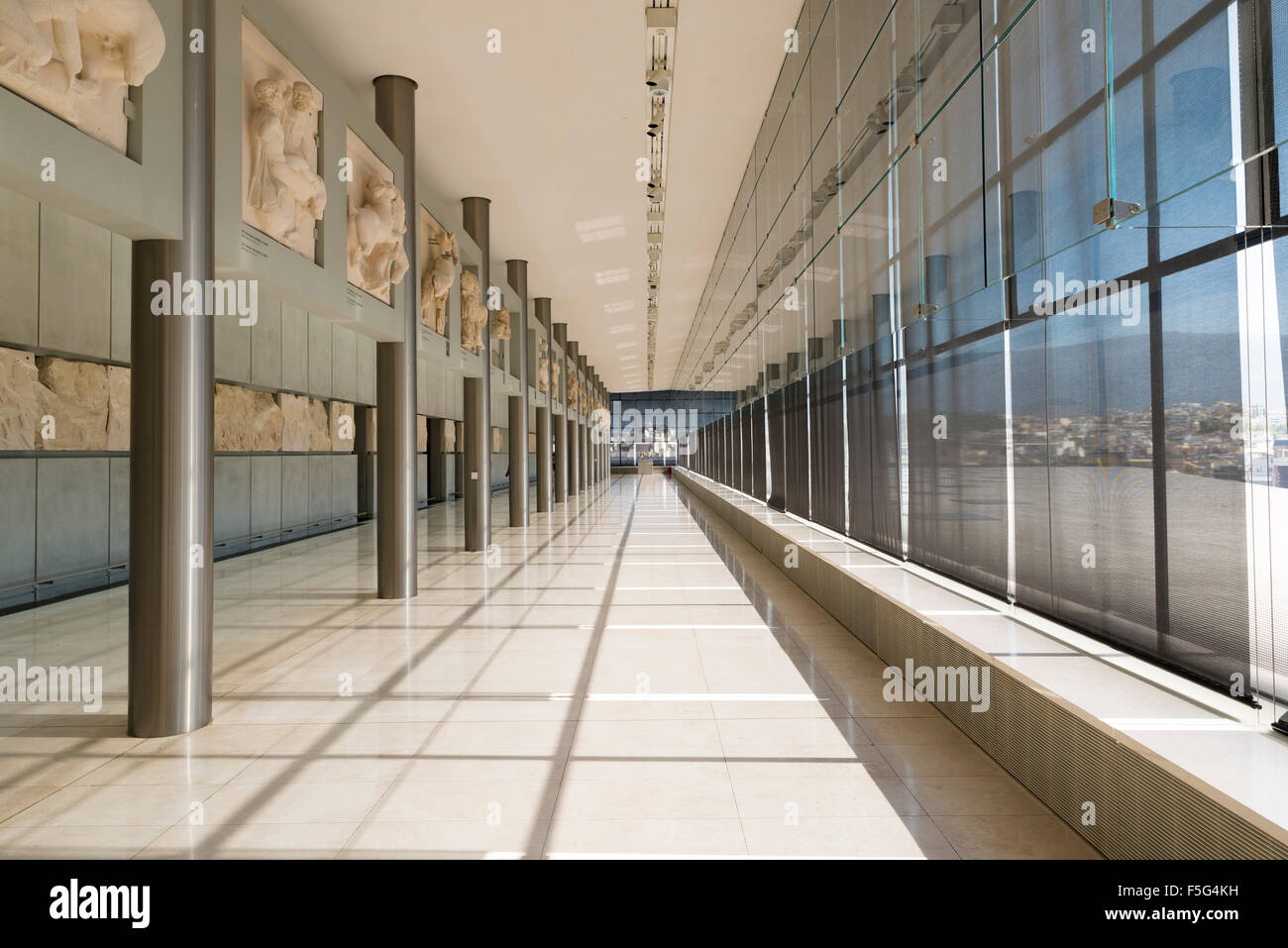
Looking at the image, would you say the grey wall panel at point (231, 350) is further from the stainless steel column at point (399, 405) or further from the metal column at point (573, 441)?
the metal column at point (573, 441)

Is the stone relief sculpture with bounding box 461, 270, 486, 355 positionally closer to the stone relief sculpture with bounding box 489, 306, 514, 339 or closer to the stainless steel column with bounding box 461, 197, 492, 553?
the stainless steel column with bounding box 461, 197, 492, 553

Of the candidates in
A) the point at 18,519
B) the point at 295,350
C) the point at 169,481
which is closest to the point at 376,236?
the point at 169,481

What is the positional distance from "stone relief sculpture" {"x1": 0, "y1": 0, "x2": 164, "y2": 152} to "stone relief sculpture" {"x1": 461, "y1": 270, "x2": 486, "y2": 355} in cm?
941

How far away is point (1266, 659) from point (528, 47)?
33.9 feet

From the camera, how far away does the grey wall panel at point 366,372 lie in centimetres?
2214

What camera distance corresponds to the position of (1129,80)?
155 inches

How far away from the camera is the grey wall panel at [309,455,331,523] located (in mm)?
19938

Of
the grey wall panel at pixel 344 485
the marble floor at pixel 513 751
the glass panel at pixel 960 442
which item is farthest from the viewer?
the grey wall panel at pixel 344 485

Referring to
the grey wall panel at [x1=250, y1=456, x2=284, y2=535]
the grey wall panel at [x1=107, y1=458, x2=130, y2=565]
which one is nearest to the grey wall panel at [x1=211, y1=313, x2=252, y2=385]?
the grey wall panel at [x1=250, y1=456, x2=284, y2=535]

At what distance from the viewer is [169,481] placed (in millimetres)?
5746

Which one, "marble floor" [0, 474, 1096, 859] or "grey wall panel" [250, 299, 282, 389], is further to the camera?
"grey wall panel" [250, 299, 282, 389]

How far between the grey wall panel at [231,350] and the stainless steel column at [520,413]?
21.8ft

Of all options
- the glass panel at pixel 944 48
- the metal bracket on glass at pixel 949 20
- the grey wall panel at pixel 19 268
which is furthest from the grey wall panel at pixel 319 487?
the metal bracket on glass at pixel 949 20
